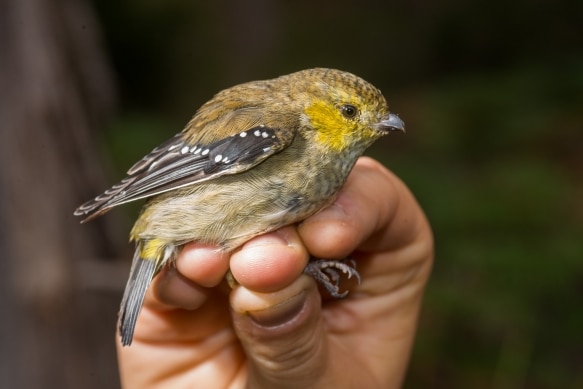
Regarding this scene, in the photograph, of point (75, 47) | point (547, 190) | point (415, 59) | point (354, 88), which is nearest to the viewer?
point (354, 88)

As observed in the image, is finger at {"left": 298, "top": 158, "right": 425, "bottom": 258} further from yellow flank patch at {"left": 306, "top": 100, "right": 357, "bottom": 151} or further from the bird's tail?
the bird's tail

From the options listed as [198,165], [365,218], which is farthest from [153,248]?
[365,218]

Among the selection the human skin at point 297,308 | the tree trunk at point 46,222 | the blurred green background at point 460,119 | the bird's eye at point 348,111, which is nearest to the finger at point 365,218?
the human skin at point 297,308

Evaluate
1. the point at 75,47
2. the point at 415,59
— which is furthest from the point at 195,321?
the point at 415,59

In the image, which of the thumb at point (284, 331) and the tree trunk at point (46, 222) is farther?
the tree trunk at point (46, 222)

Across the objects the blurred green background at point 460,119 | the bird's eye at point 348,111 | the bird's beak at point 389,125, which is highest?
the bird's eye at point 348,111

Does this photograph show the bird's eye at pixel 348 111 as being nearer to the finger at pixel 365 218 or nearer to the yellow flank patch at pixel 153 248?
the finger at pixel 365 218

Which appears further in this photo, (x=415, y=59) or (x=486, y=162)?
(x=415, y=59)

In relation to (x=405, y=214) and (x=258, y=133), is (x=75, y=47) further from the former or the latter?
(x=405, y=214)
